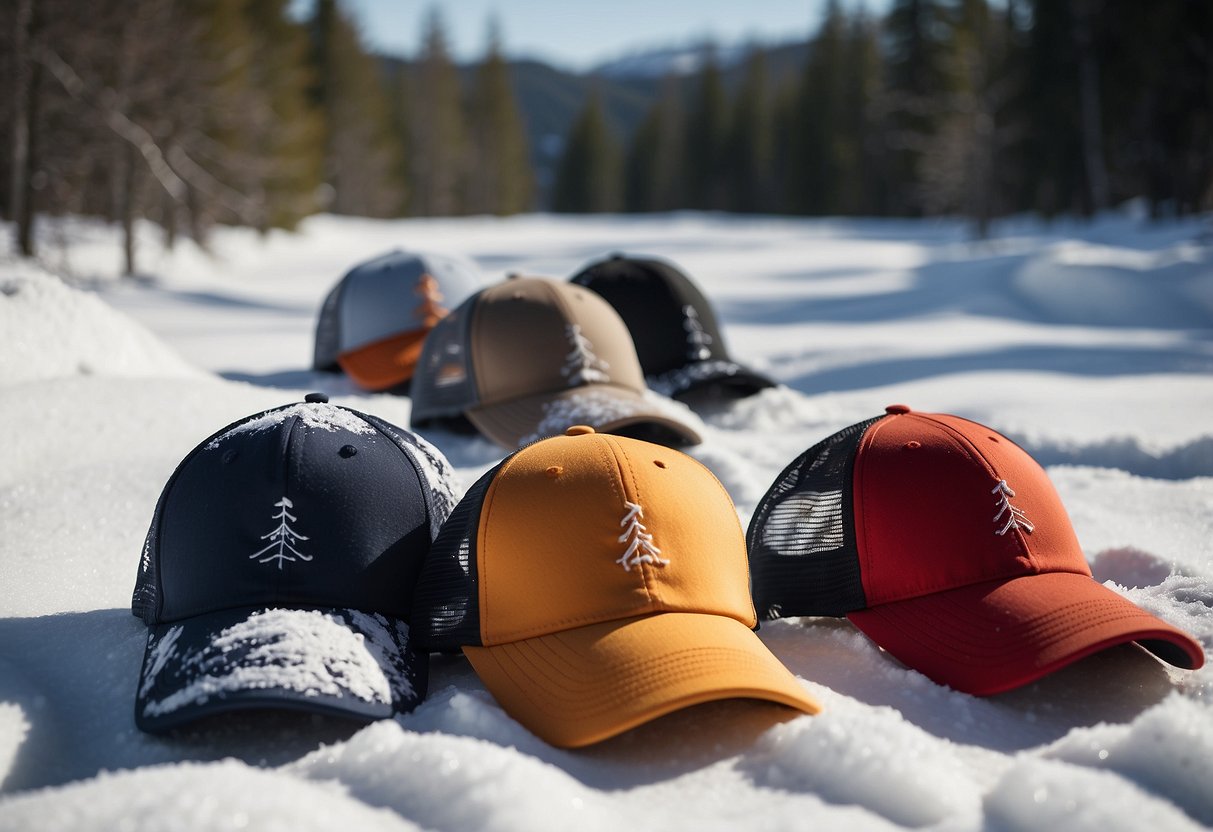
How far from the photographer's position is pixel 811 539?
2.21 meters

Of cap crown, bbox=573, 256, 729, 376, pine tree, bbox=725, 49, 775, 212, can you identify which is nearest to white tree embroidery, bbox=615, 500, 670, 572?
cap crown, bbox=573, 256, 729, 376

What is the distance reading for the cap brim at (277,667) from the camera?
1.66 metres

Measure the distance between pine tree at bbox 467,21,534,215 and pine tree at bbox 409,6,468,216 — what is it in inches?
29.0

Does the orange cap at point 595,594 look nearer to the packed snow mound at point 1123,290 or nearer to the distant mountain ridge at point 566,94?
the packed snow mound at point 1123,290

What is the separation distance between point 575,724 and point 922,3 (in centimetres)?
3211

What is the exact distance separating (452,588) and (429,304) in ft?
9.80

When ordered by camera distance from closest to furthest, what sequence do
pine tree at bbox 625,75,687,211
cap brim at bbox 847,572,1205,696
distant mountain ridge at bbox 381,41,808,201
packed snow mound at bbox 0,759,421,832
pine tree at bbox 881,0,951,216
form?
packed snow mound at bbox 0,759,421,832 → cap brim at bbox 847,572,1205,696 → pine tree at bbox 881,0,951,216 → pine tree at bbox 625,75,687,211 → distant mountain ridge at bbox 381,41,808,201

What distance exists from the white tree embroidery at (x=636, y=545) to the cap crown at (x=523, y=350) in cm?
172

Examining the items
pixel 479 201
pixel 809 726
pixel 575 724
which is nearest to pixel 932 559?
pixel 809 726

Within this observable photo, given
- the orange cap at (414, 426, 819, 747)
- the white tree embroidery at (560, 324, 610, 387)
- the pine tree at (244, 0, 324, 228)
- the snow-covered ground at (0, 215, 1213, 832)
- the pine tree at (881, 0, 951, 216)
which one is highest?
the pine tree at (881, 0, 951, 216)

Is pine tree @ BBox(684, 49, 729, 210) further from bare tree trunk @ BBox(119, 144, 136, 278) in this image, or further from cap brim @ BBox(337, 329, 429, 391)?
cap brim @ BBox(337, 329, 429, 391)

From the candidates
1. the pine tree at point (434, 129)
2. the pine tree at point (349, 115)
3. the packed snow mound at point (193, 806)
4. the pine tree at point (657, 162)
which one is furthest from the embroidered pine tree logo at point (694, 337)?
the pine tree at point (657, 162)

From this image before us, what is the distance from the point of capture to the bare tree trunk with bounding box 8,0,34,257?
874 centimetres

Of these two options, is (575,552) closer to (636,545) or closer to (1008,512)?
(636,545)
